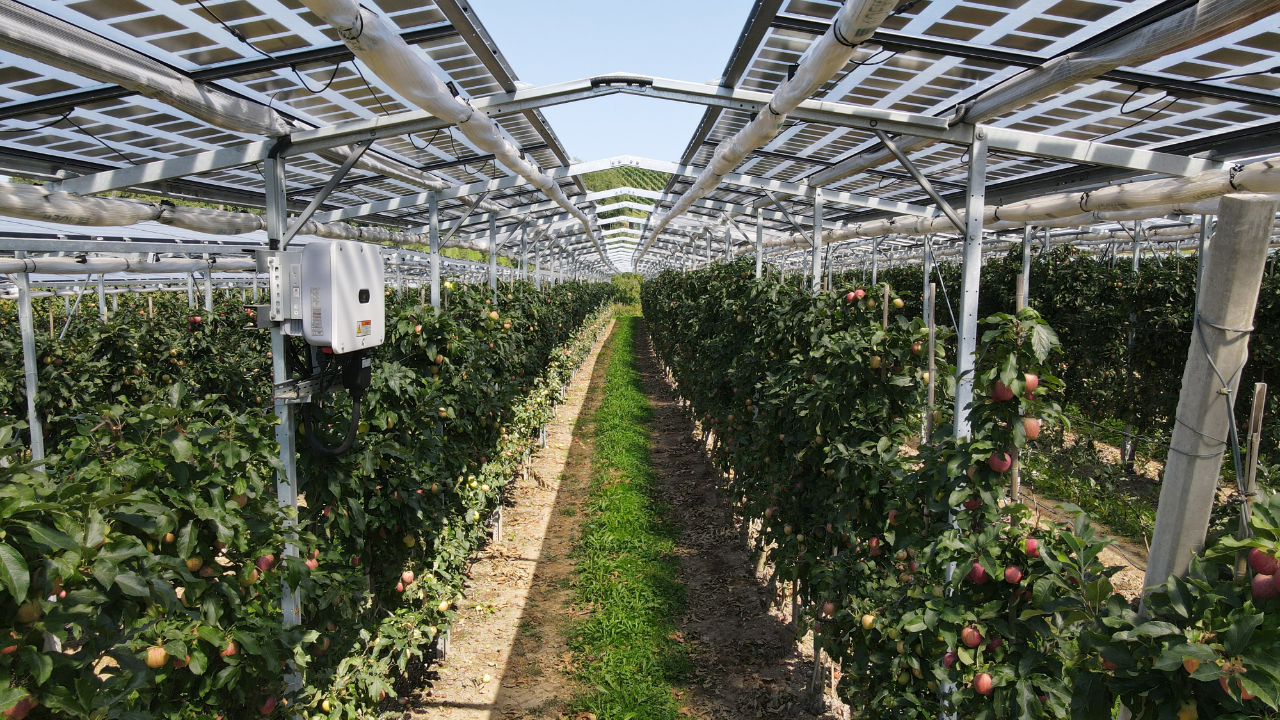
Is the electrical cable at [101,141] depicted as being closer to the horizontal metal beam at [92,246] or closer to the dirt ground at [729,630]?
the horizontal metal beam at [92,246]

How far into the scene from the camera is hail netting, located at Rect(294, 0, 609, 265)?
2.71 metres

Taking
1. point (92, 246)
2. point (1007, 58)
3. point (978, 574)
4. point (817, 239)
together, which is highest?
point (1007, 58)

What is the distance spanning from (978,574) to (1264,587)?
39.7 inches

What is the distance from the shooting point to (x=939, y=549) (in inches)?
101

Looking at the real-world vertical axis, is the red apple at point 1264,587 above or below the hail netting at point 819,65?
below

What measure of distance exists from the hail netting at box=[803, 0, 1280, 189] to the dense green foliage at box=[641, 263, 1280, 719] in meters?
1.28

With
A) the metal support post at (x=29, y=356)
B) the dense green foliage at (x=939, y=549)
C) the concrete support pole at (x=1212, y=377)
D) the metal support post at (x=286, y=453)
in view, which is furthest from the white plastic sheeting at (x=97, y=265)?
the concrete support pole at (x=1212, y=377)

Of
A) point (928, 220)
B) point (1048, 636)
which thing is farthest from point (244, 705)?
point (928, 220)

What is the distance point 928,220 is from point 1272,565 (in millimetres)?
8214

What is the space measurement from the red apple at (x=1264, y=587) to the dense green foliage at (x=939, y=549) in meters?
0.04

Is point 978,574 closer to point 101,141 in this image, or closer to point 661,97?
point 661,97

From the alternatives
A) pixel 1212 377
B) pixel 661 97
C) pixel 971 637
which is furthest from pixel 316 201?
pixel 1212 377

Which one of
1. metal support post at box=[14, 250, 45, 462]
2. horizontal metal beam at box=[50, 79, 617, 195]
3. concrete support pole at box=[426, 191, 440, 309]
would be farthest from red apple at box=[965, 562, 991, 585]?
metal support post at box=[14, 250, 45, 462]

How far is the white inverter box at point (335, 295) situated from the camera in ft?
10.4
